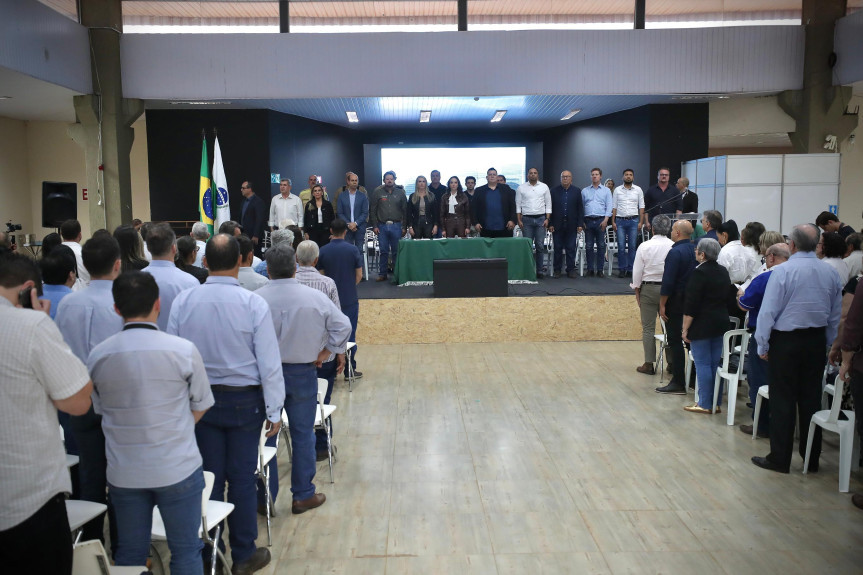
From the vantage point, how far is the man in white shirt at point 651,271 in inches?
279

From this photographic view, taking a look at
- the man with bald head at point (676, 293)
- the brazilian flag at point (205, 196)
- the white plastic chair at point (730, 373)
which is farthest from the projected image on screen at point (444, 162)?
the white plastic chair at point (730, 373)

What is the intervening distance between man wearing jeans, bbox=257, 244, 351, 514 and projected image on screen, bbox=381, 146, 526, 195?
43.4 ft

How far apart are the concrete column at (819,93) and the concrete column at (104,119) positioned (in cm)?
1096

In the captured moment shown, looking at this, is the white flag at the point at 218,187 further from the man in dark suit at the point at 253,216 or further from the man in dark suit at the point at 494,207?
the man in dark suit at the point at 494,207

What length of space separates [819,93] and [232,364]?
11747 millimetres

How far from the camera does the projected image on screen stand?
17.2m

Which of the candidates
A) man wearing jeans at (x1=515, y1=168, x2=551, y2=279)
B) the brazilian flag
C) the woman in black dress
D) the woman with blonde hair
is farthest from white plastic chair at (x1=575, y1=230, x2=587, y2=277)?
the brazilian flag

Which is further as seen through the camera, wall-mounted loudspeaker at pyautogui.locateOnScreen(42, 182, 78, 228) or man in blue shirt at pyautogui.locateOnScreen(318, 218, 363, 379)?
wall-mounted loudspeaker at pyautogui.locateOnScreen(42, 182, 78, 228)

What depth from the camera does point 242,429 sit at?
332 cm

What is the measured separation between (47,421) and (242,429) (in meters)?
1.12

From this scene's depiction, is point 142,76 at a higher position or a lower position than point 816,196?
higher

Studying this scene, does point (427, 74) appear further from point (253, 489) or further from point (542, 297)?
point (253, 489)

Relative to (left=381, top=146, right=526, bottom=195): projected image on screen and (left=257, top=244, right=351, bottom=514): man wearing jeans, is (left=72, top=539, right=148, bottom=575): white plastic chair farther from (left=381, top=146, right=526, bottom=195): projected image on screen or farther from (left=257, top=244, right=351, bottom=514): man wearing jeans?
(left=381, top=146, right=526, bottom=195): projected image on screen

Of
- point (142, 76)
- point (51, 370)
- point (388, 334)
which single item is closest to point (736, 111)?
point (388, 334)
